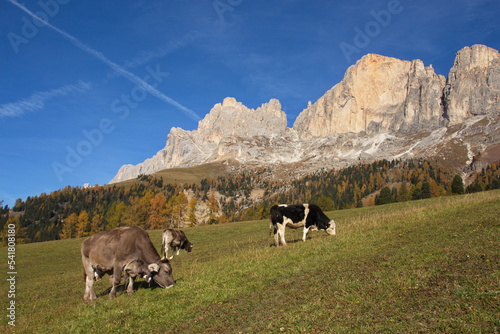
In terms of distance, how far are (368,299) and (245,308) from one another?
340 cm

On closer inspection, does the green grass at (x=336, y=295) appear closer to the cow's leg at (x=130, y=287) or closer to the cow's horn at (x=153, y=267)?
the cow's leg at (x=130, y=287)

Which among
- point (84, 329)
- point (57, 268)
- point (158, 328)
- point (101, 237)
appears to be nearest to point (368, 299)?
point (158, 328)

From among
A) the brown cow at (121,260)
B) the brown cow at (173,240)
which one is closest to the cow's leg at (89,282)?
the brown cow at (121,260)

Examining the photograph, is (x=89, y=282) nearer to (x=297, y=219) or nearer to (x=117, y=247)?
(x=117, y=247)

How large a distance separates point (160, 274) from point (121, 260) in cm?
168

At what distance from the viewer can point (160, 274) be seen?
44.5 feet

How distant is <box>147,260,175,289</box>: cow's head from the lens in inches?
524

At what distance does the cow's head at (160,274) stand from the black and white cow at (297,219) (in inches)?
327

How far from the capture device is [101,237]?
1391cm

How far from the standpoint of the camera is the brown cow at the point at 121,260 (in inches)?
526

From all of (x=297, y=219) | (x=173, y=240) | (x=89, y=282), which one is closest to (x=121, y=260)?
(x=89, y=282)

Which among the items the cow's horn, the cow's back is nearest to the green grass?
the cow's horn

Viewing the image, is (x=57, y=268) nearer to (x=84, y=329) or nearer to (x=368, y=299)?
(x=84, y=329)

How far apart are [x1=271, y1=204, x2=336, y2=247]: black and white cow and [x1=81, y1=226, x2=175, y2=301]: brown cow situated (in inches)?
338
